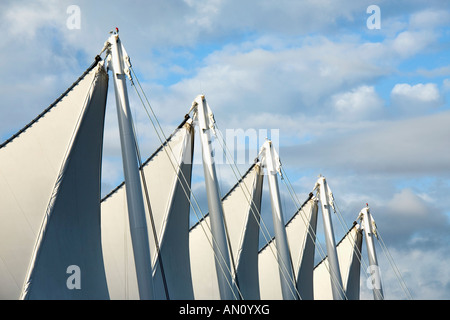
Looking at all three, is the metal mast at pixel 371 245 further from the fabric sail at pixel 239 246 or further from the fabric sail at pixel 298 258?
the fabric sail at pixel 239 246

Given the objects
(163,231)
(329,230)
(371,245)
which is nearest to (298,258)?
(371,245)

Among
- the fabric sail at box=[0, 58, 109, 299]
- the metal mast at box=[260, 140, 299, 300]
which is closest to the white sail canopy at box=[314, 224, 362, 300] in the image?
the metal mast at box=[260, 140, 299, 300]

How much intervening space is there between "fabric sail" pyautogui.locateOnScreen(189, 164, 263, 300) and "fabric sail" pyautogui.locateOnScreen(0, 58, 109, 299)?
16257mm

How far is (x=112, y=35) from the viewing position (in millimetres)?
27469

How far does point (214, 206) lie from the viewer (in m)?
32.9

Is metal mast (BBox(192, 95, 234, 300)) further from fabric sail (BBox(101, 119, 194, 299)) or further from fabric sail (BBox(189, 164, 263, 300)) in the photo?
fabric sail (BBox(189, 164, 263, 300))

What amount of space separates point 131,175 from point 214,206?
27.3 ft

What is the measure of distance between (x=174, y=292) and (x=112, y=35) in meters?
14.7

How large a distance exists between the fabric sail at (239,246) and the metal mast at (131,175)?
17981mm

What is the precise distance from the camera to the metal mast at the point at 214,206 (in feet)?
107

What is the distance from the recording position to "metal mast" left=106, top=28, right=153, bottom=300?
24703 millimetres

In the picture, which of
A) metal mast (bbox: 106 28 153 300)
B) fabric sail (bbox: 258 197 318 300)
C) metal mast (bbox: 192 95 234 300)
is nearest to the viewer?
metal mast (bbox: 106 28 153 300)

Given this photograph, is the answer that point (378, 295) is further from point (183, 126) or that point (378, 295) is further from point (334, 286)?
point (183, 126)
